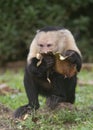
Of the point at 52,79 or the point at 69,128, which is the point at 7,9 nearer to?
the point at 52,79

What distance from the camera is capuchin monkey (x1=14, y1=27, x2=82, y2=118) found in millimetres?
6512

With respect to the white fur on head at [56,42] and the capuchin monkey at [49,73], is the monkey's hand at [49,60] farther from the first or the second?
the white fur on head at [56,42]

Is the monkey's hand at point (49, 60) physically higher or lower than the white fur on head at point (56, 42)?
lower

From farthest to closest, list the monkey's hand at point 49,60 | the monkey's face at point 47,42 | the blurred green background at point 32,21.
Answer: the blurred green background at point 32,21, the monkey's face at point 47,42, the monkey's hand at point 49,60

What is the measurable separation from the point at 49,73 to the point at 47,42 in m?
0.45

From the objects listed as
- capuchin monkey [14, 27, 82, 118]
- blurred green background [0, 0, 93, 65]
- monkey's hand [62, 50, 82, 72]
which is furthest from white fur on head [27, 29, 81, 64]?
blurred green background [0, 0, 93, 65]

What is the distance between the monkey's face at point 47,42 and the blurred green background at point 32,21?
7702mm

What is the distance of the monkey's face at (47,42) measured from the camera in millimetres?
→ 6638

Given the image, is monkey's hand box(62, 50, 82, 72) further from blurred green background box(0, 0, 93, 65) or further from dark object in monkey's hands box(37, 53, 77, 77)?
blurred green background box(0, 0, 93, 65)

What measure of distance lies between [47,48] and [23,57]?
8862 millimetres

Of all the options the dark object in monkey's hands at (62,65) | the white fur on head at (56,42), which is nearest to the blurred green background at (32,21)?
the white fur on head at (56,42)

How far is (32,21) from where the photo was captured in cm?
1473

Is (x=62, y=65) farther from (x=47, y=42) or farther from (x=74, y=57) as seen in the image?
(x=47, y=42)

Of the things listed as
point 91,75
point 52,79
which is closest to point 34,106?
point 52,79
